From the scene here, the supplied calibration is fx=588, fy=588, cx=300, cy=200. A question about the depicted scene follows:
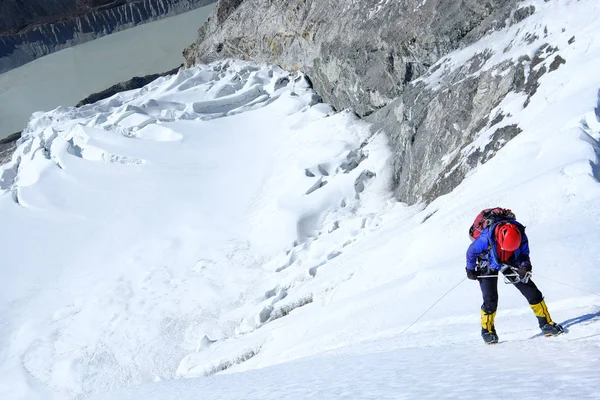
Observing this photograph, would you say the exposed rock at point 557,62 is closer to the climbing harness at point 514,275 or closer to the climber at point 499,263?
the climber at point 499,263

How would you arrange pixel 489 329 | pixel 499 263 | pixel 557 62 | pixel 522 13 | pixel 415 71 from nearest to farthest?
pixel 499 263
pixel 489 329
pixel 557 62
pixel 522 13
pixel 415 71

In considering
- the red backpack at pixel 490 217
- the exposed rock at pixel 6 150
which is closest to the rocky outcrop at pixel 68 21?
the exposed rock at pixel 6 150

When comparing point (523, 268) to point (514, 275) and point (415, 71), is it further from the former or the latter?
point (415, 71)

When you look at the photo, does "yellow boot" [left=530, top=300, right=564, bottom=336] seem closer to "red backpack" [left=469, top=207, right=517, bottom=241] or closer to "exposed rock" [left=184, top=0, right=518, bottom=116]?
"red backpack" [left=469, top=207, right=517, bottom=241]

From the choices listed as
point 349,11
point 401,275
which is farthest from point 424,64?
point 401,275

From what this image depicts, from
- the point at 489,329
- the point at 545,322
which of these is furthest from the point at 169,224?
the point at 545,322
